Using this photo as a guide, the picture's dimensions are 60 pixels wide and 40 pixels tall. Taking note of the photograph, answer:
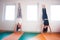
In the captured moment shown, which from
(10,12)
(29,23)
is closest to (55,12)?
(29,23)

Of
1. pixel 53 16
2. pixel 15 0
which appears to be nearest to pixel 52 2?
pixel 53 16

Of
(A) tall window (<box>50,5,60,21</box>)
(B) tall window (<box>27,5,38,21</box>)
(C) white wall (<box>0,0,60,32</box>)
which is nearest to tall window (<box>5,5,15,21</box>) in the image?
(C) white wall (<box>0,0,60,32</box>)

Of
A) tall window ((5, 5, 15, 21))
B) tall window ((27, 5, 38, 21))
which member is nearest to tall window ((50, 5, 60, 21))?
tall window ((27, 5, 38, 21))

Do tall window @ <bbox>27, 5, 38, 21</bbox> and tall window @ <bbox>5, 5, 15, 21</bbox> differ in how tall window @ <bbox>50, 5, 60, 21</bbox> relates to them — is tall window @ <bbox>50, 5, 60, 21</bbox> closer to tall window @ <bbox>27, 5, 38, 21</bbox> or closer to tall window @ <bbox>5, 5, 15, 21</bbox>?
tall window @ <bbox>27, 5, 38, 21</bbox>

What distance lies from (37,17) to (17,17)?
3.39 ft

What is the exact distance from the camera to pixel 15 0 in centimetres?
437

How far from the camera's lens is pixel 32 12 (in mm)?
4332

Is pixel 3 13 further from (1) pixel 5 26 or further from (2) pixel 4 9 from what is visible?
(1) pixel 5 26

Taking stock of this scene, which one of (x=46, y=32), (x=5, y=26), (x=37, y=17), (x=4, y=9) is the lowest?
(x=46, y=32)

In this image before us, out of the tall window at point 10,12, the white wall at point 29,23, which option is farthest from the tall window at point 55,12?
the tall window at point 10,12

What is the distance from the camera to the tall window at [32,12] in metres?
4.29

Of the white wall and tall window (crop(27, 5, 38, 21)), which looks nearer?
the white wall

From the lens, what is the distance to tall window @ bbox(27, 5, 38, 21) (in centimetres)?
429

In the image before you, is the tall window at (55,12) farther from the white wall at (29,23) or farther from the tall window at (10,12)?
the tall window at (10,12)
